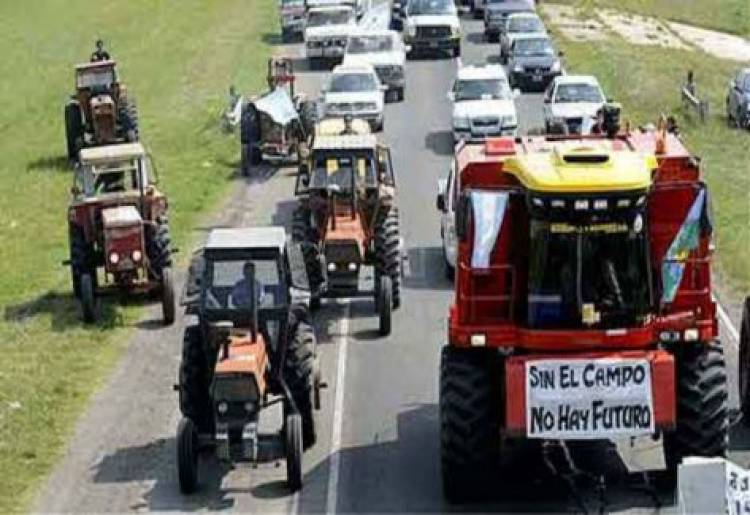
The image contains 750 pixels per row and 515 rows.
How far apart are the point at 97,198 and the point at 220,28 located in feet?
142

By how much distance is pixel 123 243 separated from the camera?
29.0 metres

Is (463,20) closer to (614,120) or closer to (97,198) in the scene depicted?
(97,198)

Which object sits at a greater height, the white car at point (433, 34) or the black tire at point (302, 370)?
the black tire at point (302, 370)

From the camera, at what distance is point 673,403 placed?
59.8 ft

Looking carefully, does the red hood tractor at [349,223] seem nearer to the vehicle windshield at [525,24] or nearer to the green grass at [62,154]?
the green grass at [62,154]

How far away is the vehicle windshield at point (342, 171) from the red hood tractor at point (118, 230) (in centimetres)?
259

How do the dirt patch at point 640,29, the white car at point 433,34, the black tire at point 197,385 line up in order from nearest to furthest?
the black tire at point 197,385 < the white car at point 433,34 < the dirt patch at point 640,29

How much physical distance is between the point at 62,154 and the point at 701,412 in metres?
30.9

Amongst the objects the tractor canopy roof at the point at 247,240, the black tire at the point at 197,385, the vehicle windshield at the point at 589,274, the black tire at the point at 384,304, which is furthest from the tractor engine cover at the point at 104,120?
the vehicle windshield at the point at 589,274

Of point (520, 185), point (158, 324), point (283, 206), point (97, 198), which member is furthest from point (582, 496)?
point (283, 206)

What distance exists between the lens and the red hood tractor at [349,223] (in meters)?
27.4

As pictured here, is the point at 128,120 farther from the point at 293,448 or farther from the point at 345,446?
the point at 293,448

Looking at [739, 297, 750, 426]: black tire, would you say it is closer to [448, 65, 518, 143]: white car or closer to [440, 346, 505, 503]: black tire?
[440, 346, 505, 503]: black tire

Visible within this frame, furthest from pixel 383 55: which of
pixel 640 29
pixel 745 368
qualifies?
pixel 745 368
